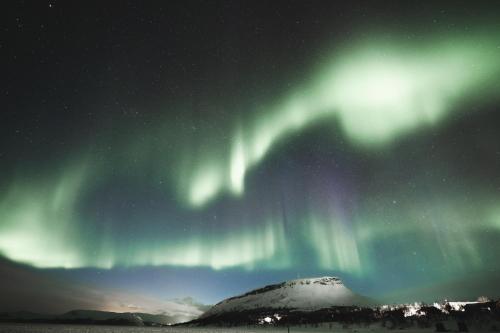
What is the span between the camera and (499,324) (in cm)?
10481

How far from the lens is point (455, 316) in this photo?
516 feet

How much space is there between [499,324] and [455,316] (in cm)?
5931

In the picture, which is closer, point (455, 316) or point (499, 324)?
point (499, 324)
